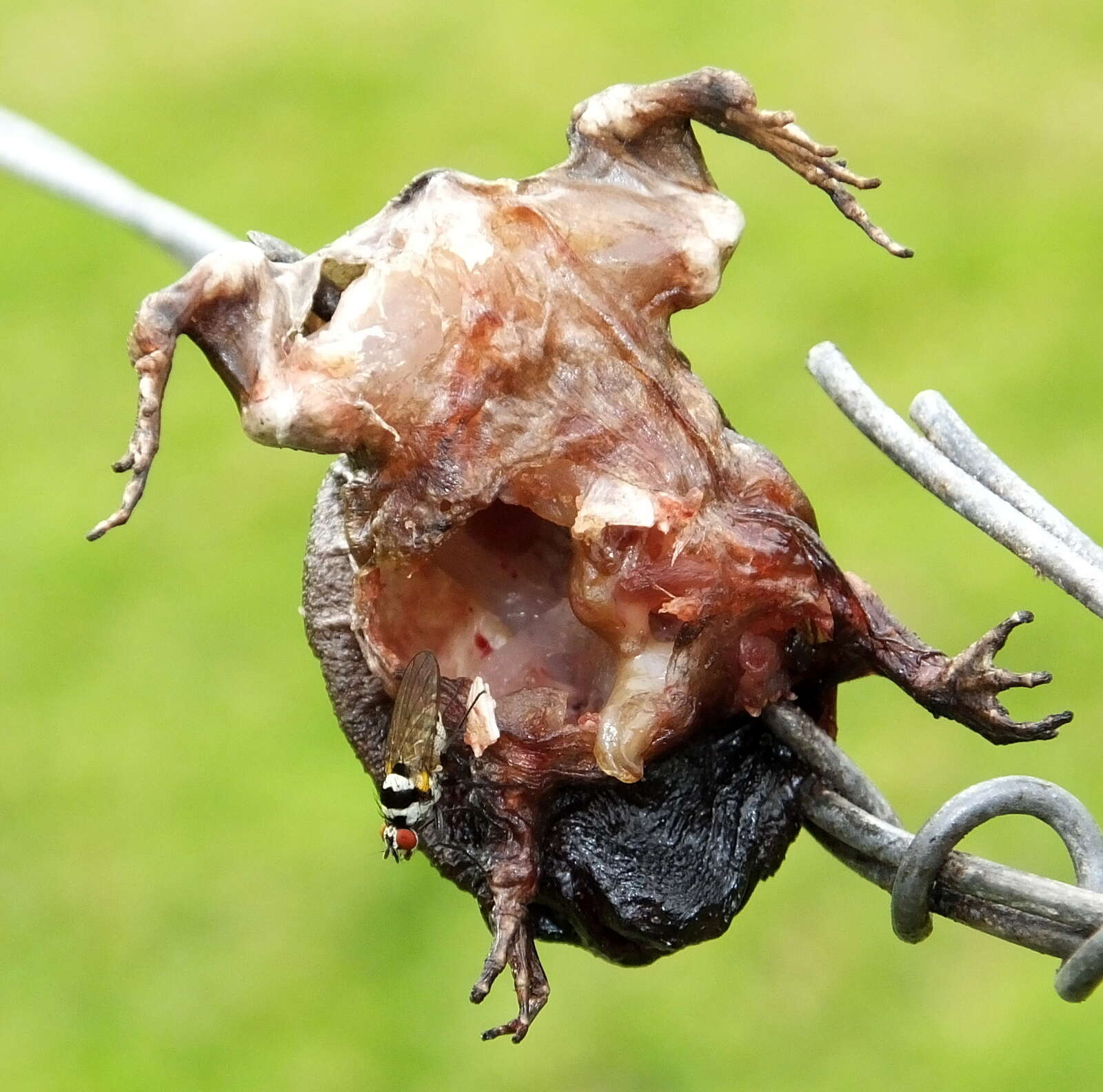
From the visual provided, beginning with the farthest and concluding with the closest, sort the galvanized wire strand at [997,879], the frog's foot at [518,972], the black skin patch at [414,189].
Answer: the black skin patch at [414,189], the frog's foot at [518,972], the galvanized wire strand at [997,879]

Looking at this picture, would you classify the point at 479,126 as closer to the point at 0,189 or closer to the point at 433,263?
the point at 0,189

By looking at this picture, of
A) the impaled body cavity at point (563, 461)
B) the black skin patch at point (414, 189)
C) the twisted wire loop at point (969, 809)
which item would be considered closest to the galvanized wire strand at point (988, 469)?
the twisted wire loop at point (969, 809)

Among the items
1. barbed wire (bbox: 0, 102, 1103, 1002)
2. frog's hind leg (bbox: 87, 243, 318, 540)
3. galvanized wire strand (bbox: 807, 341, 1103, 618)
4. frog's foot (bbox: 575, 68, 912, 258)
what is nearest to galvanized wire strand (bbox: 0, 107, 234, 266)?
barbed wire (bbox: 0, 102, 1103, 1002)

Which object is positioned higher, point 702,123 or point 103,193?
point 702,123

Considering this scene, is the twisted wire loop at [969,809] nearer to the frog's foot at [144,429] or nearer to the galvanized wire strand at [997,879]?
the galvanized wire strand at [997,879]

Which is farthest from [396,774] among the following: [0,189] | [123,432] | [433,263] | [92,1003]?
[0,189]

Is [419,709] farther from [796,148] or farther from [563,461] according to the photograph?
[796,148]

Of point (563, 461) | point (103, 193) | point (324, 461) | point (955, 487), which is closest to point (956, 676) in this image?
point (955, 487)
